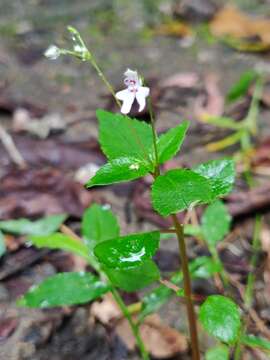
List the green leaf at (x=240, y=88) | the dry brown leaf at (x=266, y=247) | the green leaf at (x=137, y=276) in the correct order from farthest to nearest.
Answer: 1. the green leaf at (x=240, y=88)
2. the dry brown leaf at (x=266, y=247)
3. the green leaf at (x=137, y=276)

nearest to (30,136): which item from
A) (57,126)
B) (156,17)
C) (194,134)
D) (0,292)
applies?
(57,126)

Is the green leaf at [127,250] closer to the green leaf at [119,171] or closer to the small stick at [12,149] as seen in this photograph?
the green leaf at [119,171]

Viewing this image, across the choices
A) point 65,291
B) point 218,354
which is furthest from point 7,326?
point 218,354

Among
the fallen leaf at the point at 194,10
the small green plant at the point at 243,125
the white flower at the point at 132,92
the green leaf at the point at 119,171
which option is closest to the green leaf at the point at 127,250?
the green leaf at the point at 119,171

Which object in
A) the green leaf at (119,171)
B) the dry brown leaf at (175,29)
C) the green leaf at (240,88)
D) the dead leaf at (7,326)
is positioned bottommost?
the dead leaf at (7,326)

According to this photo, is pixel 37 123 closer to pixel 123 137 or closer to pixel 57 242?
pixel 57 242

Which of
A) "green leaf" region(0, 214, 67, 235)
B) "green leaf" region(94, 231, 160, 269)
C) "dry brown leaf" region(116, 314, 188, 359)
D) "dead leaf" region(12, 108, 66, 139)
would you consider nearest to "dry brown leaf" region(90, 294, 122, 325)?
"dry brown leaf" region(116, 314, 188, 359)

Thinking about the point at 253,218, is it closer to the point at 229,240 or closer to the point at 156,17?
the point at 229,240
